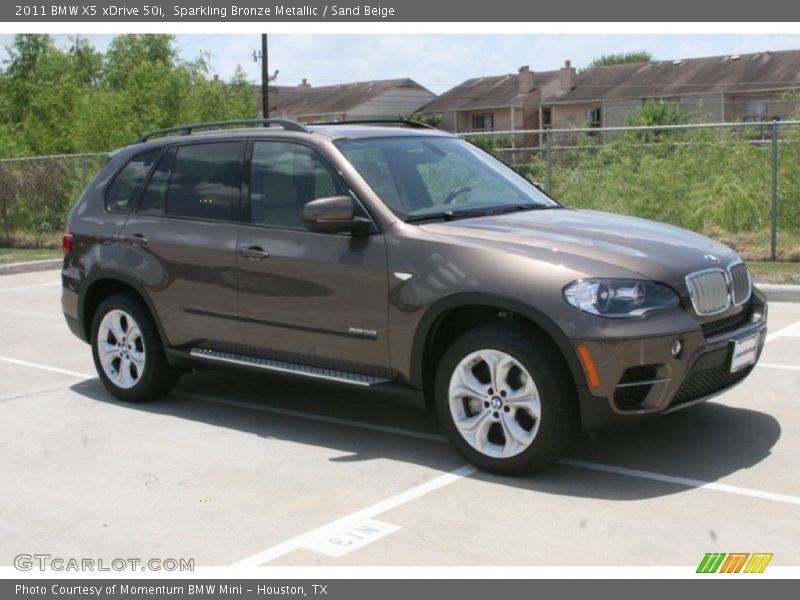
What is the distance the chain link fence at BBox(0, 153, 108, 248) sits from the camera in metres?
21.6

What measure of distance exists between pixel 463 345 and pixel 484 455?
592 millimetres

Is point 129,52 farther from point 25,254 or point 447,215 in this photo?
point 447,215

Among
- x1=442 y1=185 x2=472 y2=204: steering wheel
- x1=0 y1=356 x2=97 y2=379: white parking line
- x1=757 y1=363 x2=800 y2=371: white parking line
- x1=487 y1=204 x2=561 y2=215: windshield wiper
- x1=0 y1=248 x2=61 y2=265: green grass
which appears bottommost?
x1=0 y1=356 x2=97 y2=379: white parking line

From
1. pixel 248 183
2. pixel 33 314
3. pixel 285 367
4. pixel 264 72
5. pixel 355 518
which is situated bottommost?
pixel 355 518

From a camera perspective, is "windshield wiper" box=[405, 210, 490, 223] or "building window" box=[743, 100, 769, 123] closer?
"windshield wiper" box=[405, 210, 490, 223]

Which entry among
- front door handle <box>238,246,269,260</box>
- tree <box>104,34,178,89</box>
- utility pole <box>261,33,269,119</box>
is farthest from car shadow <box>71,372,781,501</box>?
Result: tree <box>104,34,178,89</box>

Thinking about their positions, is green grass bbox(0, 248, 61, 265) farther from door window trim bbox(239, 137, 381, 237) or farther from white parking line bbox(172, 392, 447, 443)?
door window trim bbox(239, 137, 381, 237)

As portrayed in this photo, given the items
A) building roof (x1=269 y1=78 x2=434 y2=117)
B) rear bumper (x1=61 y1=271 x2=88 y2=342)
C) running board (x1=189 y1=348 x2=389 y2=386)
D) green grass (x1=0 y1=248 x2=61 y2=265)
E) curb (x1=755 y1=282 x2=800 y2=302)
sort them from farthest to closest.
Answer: building roof (x1=269 y1=78 x2=434 y2=117) < green grass (x1=0 y1=248 x2=61 y2=265) < curb (x1=755 y1=282 x2=800 y2=302) < rear bumper (x1=61 y1=271 x2=88 y2=342) < running board (x1=189 y1=348 x2=389 y2=386)

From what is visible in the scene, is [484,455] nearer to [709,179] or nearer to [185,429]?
[185,429]

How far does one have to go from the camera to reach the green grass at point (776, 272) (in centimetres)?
1198

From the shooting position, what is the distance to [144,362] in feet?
24.3

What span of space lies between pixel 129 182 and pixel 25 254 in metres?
12.8

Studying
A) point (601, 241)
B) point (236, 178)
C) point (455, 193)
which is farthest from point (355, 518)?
point (236, 178)

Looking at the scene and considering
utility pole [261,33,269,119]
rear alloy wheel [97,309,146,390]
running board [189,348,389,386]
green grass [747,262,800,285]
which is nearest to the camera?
running board [189,348,389,386]
